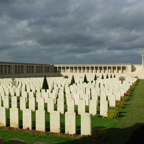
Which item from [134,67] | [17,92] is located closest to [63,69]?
[134,67]

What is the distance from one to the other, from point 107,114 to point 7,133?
208 inches

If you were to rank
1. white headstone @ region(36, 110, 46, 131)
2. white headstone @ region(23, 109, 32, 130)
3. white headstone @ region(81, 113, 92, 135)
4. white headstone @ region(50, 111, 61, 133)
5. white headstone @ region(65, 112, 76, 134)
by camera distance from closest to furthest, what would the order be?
1. white headstone @ region(81, 113, 92, 135)
2. white headstone @ region(65, 112, 76, 134)
3. white headstone @ region(50, 111, 61, 133)
4. white headstone @ region(36, 110, 46, 131)
5. white headstone @ region(23, 109, 32, 130)

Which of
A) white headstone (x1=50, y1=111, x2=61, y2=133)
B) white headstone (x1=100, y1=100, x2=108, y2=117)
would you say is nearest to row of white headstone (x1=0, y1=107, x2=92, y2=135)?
white headstone (x1=50, y1=111, x2=61, y2=133)

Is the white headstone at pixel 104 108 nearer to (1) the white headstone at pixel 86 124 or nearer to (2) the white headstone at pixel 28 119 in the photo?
(1) the white headstone at pixel 86 124

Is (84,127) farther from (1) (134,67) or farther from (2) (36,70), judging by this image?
(1) (134,67)

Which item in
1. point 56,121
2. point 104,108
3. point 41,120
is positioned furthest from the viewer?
point 104,108

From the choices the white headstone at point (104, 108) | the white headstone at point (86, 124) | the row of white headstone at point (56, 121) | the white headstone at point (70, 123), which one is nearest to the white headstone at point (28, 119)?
the row of white headstone at point (56, 121)

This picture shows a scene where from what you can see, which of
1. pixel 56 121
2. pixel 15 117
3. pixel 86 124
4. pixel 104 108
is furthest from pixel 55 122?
pixel 104 108

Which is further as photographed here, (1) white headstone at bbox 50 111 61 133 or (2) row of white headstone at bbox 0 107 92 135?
(1) white headstone at bbox 50 111 61 133

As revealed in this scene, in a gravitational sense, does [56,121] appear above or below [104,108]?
above

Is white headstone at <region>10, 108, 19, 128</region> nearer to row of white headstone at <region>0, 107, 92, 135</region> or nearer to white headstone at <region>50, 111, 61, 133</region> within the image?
row of white headstone at <region>0, 107, 92, 135</region>

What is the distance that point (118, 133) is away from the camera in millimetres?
6422

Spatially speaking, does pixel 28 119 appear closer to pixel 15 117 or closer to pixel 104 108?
pixel 15 117

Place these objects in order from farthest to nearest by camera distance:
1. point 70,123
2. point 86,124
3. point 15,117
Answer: point 15,117 < point 70,123 < point 86,124
